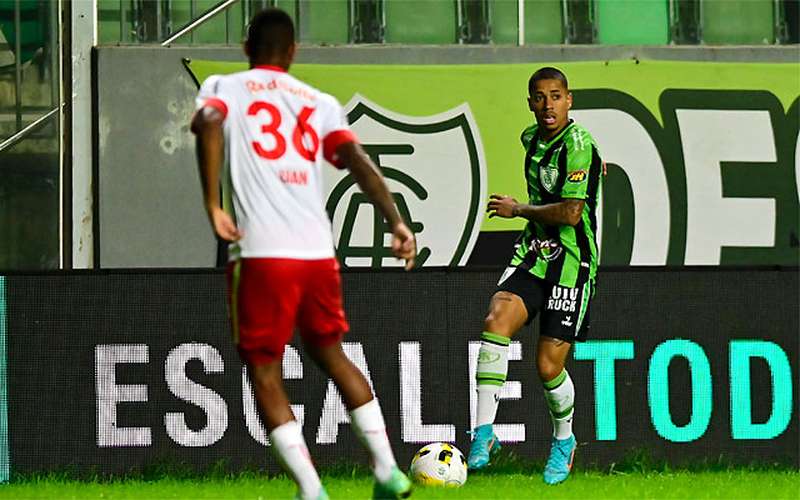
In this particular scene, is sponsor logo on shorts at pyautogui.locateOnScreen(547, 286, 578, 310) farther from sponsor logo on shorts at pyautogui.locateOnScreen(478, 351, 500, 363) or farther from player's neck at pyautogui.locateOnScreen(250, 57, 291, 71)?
player's neck at pyautogui.locateOnScreen(250, 57, 291, 71)

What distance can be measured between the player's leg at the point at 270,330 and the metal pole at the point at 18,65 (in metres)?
8.32

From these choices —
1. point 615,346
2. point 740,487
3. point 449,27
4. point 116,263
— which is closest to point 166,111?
point 116,263

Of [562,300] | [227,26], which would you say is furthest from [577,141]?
[227,26]

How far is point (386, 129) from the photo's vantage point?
1366 cm

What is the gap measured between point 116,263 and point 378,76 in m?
2.63

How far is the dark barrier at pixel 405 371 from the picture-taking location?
331 inches

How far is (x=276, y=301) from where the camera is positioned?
5.70 meters

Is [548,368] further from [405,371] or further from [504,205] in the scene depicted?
[405,371]

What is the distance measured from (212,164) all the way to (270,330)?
604 millimetres

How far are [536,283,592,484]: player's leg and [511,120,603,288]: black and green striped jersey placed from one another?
77 millimetres

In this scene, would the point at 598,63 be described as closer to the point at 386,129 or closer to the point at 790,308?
the point at 386,129

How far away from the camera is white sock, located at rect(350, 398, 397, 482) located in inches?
228

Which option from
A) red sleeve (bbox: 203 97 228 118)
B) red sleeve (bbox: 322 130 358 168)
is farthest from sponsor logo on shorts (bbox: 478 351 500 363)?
red sleeve (bbox: 203 97 228 118)

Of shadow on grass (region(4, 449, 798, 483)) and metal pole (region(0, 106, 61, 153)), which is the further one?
metal pole (region(0, 106, 61, 153))
